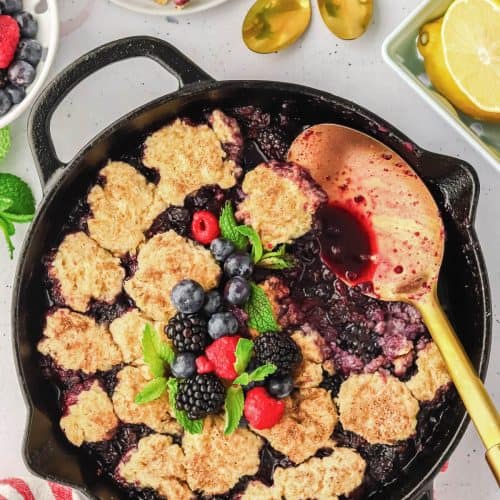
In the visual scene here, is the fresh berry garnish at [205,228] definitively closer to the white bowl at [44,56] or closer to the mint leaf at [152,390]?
the mint leaf at [152,390]

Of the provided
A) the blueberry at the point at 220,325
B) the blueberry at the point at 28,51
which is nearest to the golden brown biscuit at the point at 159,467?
the blueberry at the point at 220,325

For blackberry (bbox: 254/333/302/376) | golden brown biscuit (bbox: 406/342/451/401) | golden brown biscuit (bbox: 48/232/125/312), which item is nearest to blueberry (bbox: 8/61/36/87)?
golden brown biscuit (bbox: 48/232/125/312)

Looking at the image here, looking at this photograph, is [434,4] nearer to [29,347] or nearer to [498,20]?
[498,20]

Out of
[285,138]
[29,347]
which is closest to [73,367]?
[29,347]

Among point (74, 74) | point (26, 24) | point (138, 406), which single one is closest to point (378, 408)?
point (138, 406)

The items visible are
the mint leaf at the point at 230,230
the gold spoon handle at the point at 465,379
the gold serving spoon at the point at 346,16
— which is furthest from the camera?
the gold serving spoon at the point at 346,16
